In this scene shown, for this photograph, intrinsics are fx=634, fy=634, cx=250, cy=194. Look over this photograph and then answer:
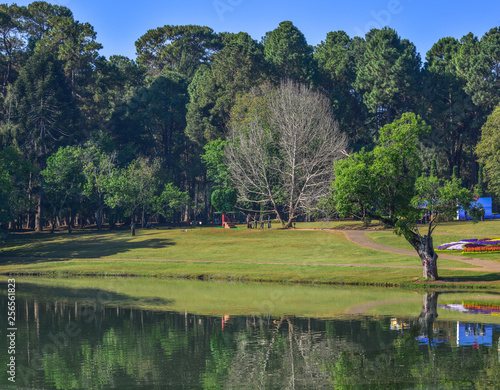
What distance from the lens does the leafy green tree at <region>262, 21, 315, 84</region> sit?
109 meters

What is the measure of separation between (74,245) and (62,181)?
1932 centimetres

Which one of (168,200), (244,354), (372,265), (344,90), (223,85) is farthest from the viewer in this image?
(344,90)

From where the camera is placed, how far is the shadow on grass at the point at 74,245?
6475 cm

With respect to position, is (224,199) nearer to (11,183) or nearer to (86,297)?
(11,183)

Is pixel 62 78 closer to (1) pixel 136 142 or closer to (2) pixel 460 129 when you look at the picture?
Result: (1) pixel 136 142

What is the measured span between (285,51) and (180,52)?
43138mm

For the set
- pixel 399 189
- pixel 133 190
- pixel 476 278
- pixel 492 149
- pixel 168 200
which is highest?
pixel 492 149

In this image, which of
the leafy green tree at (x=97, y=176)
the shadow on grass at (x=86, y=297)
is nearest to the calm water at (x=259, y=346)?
the shadow on grass at (x=86, y=297)

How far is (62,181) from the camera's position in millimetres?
88188

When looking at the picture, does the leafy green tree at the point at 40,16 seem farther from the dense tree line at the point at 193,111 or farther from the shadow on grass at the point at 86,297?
the shadow on grass at the point at 86,297

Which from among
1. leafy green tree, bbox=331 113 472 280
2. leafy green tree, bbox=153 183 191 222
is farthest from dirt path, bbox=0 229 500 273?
leafy green tree, bbox=153 183 191 222

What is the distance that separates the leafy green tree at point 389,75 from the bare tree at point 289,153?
1034 inches

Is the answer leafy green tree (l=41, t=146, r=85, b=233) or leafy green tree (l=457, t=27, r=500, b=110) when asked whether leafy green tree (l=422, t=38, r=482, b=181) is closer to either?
leafy green tree (l=457, t=27, r=500, b=110)

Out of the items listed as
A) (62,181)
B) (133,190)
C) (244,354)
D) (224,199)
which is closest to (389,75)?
(224,199)
